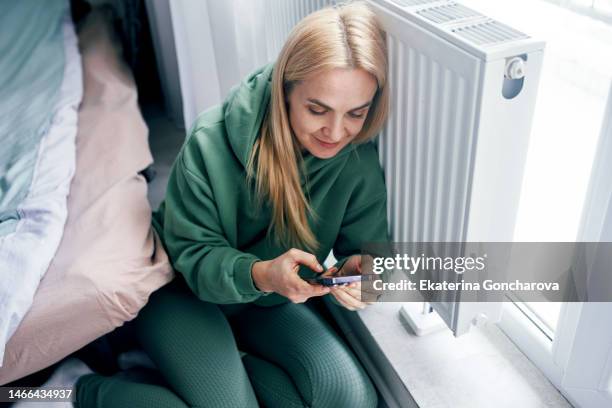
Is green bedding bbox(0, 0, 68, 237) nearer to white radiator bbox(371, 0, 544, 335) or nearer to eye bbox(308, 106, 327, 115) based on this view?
eye bbox(308, 106, 327, 115)

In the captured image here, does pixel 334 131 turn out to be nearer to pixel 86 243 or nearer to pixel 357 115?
pixel 357 115

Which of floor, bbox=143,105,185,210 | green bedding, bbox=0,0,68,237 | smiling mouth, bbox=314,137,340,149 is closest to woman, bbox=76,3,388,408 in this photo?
smiling mouth, bbox=314,137,340,149

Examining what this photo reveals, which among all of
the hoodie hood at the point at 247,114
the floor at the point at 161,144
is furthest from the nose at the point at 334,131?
the floor at the point at 161,144

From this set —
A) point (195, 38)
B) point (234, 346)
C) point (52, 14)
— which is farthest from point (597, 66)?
point (52, 14)

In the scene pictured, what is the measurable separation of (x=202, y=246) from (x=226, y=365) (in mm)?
214

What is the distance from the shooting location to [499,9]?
0.87 meters

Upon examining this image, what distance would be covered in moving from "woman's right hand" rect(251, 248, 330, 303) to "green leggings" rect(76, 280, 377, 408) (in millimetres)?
196

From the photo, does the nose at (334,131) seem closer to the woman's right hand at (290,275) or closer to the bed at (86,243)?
the woman's right hand at (290,275)

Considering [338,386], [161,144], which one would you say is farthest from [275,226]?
[161,144]

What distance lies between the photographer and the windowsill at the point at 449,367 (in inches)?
39.0

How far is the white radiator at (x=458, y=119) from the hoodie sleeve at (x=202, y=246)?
29 centimetres

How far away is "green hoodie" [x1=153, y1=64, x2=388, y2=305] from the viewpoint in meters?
0.94

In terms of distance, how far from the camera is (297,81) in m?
0.85

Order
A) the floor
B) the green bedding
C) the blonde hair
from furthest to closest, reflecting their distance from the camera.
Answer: the floor
the green bedding
the blonde hair
